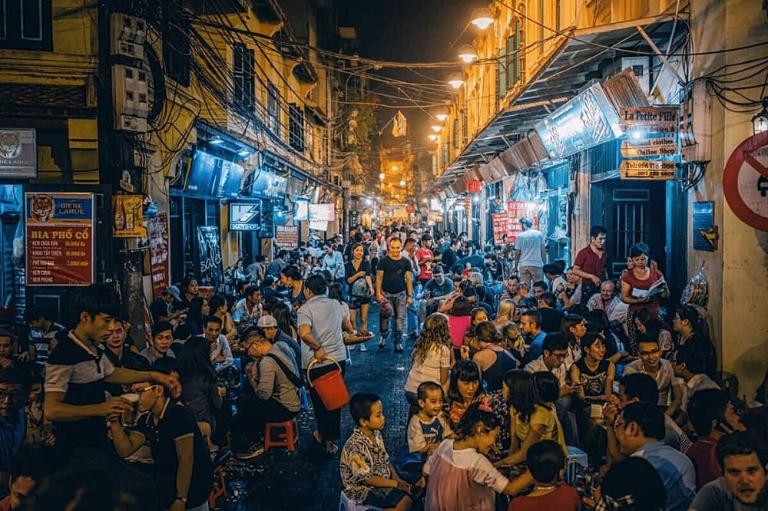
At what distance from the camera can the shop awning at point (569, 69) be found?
8.84 metres

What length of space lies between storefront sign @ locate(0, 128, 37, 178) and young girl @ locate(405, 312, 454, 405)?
6990 mm

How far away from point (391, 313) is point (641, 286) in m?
5.49

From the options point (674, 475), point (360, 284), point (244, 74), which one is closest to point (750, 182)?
point (674, 475)

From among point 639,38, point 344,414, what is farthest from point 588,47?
point 344,414

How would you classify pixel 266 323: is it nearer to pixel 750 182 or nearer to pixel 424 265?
pixel 750 182

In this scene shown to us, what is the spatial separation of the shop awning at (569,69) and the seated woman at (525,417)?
17.5 feet

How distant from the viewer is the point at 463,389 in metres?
5.41

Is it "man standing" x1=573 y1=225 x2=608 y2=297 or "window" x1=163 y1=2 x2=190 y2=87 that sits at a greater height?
"window" x1=163 y1=2 x2=190 y2=87

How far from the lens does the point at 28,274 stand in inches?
352

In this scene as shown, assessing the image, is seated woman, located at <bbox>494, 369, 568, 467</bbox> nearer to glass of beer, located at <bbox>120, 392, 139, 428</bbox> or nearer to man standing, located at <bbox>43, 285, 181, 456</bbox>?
man standing, located at <bbox>43, 285, 181, 456</bbox>

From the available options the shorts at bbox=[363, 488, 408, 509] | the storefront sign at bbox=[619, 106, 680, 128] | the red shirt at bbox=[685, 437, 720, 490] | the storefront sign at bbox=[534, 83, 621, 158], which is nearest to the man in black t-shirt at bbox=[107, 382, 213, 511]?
the shorts at bbox=[363, 488, 408, 509]

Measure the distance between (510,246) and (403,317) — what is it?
643 centimetres

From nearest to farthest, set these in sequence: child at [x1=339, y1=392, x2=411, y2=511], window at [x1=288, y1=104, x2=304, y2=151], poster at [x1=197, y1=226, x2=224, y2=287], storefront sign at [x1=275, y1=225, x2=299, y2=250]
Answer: child at [x1=339, y1=392, x2=411, y2=511], poster at [x1=197, y1=226, x2=224, y2=287], storefront sign at [x1=275, y1=225, x2=299, y2=250], window at [x1=288, y1=104, x2=304, y2=151]

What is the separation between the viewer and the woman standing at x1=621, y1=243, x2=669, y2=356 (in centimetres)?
831
